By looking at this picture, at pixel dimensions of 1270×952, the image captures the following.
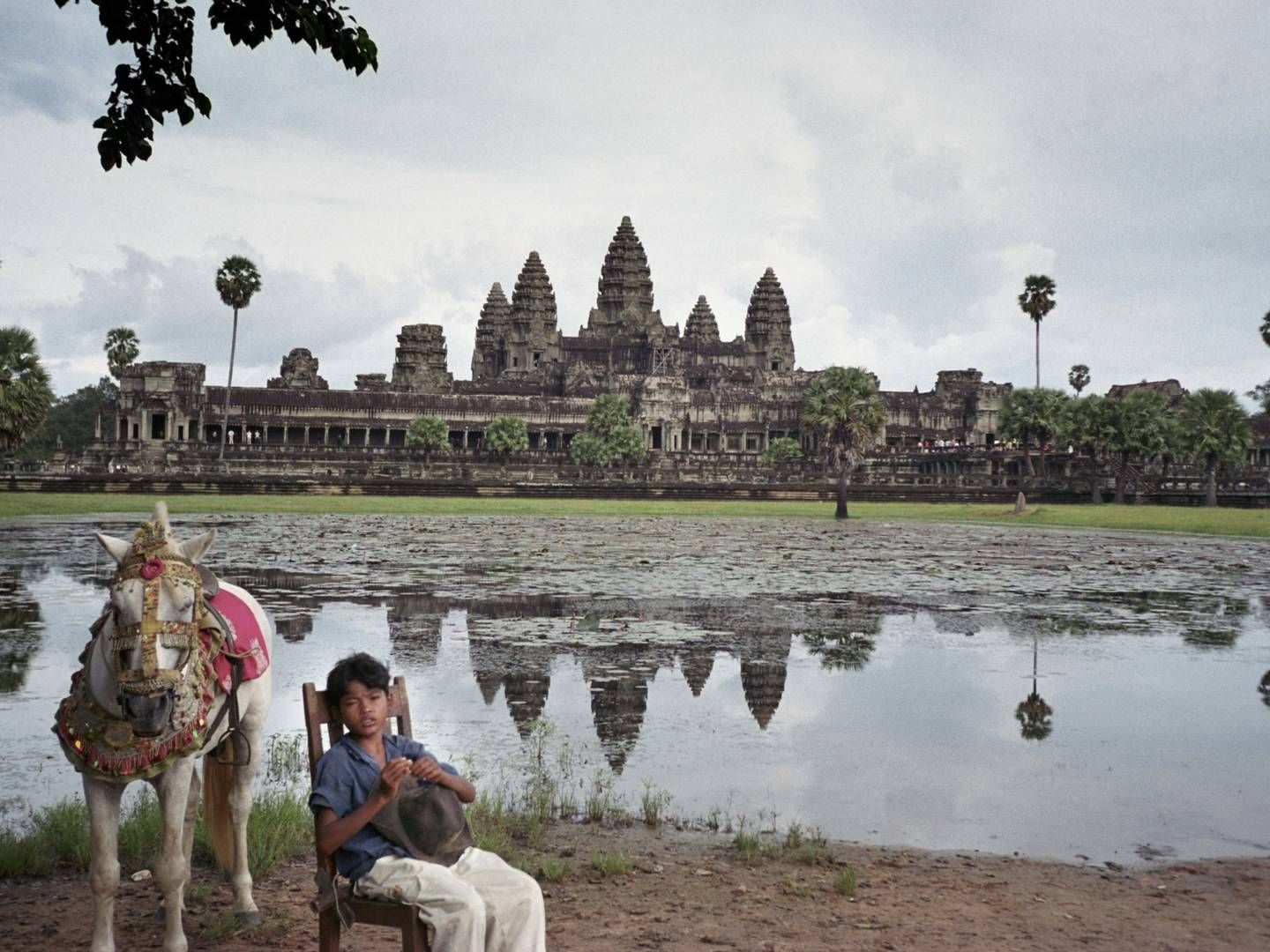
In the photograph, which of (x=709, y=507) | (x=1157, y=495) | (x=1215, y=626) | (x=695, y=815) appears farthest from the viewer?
(x=1157, y=495)

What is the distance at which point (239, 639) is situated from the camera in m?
6.13

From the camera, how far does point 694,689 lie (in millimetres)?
11422

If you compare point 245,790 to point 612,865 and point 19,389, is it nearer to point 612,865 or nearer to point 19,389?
point 612,865

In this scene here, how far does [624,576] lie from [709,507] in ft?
109

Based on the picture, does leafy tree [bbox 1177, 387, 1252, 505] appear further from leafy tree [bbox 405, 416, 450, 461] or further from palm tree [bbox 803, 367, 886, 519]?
leafy tree [bbox 405, 416, 450, 461]

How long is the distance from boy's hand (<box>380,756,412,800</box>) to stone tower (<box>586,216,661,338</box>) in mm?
147303

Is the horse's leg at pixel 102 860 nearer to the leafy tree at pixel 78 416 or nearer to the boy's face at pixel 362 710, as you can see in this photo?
the boy's face at pixel 362 710

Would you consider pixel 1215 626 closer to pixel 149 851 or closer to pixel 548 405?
pixel 149 851

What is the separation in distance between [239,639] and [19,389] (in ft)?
121

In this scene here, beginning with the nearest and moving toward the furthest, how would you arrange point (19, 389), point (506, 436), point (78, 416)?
point (19, 389) < point (506, 436) < point (78, 416)

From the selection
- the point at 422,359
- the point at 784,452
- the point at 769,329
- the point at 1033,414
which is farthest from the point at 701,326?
the point at 1033,414

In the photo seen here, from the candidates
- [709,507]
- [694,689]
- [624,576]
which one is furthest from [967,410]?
[694,689]

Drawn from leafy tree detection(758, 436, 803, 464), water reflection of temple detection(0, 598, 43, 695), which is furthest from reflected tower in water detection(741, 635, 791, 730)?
leafy tree detection(758, 436, 803, 464)

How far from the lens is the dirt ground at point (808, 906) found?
5652mm
